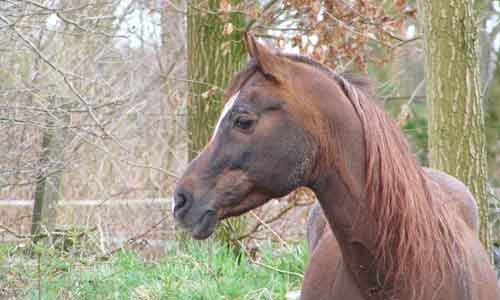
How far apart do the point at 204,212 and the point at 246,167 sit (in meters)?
0.26

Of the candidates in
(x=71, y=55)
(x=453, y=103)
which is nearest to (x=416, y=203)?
(x=453, y=103)

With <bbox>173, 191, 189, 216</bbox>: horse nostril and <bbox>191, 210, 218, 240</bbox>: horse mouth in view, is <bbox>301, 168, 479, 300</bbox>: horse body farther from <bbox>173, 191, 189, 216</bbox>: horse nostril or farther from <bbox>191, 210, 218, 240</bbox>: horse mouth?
<bbox>173, 191, 189, 216</bbox>: horse nostril

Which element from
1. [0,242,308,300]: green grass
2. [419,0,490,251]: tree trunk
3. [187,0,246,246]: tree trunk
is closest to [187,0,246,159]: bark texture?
[187,0,246,246]: tree trunk

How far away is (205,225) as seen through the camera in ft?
10.7

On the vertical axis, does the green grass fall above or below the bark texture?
below

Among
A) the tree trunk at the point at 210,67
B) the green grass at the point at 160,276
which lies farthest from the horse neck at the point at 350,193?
the tree trunk at the point at 210,67

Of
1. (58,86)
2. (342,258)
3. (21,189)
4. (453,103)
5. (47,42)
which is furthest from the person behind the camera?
(21,189)

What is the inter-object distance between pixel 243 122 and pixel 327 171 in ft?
1.37

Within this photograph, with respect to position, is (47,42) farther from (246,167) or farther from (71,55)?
(246,167)

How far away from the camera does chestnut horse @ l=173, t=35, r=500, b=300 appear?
3246 millimetres

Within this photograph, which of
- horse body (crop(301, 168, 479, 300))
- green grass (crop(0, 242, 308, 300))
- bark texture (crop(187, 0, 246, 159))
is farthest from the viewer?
bark texture (crop(187, 0, 246, 159))

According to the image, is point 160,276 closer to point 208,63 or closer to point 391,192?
point 208,63

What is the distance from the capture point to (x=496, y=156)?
47.1 feet

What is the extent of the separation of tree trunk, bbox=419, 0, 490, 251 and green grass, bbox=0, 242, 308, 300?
1587 millimetres
